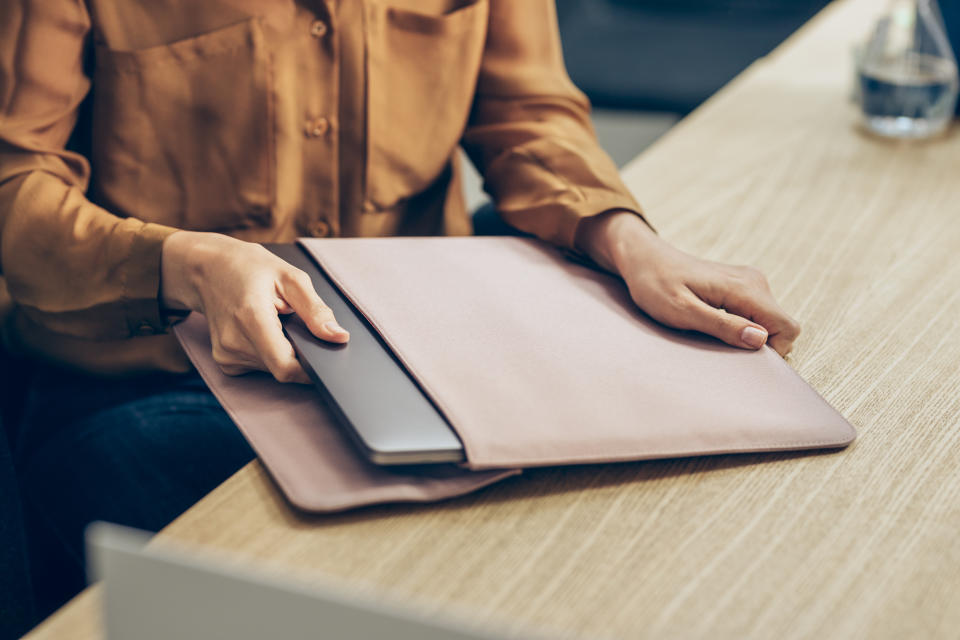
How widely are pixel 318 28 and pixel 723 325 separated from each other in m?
0.45

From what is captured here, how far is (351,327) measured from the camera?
619 millimetres

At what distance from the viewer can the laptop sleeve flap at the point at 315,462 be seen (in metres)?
0.51

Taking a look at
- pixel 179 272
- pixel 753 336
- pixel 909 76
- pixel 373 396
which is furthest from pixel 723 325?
pixel 909 76

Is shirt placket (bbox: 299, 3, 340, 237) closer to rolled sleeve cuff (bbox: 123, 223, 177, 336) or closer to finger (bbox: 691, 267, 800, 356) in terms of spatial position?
rolled sleeve cuff (bbox: 123, 223, 177, 336)

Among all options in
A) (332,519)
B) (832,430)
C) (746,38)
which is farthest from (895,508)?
(746,38)

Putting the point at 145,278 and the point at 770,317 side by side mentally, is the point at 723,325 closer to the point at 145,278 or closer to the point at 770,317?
the point at 770,317

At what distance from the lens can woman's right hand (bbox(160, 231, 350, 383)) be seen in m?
0.59

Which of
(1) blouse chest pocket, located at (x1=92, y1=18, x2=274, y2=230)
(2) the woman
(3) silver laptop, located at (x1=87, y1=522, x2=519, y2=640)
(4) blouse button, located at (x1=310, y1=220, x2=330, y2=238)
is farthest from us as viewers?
(4) blouse button, located at (x1=310, y1=220, x2=330, y2=238)

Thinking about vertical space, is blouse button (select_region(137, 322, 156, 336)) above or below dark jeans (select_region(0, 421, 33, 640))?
above

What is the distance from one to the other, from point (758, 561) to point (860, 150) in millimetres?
768

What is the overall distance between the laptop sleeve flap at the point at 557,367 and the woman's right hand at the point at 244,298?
0.13 feet

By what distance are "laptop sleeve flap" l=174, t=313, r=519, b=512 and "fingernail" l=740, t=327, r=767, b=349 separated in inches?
8.9

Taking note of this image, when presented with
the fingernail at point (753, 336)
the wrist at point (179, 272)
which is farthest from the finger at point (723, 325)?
the wrist at point (179, 272)

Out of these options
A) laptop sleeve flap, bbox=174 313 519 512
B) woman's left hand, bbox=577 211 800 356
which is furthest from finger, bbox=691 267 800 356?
laptop sleeve flap, bbox=174 313 519 512
